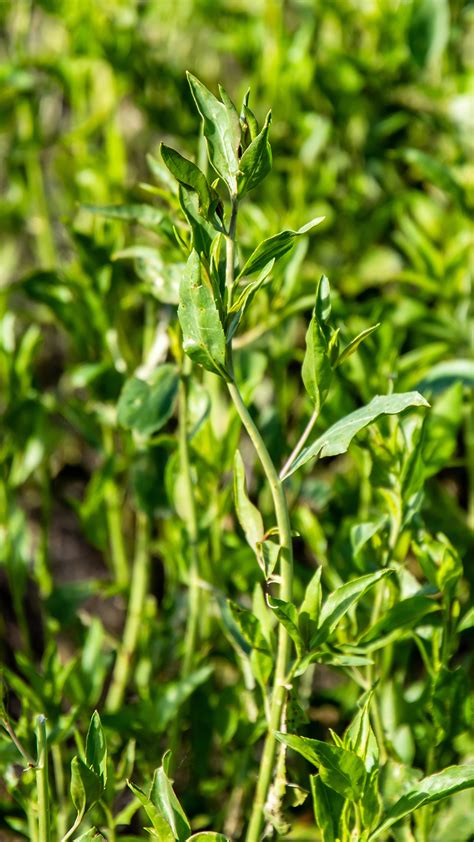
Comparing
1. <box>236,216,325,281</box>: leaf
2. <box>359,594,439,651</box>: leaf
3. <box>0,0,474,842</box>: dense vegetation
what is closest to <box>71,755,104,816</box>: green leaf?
<box>0,0,474,842</box>: dense vegetation

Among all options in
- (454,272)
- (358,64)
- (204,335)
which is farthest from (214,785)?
(358,64)

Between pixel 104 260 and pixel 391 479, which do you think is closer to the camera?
pixel 391 479

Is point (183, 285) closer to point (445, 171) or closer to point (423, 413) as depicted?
point (423, 413)

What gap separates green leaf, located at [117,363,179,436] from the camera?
0.95 m

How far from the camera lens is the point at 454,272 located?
4.40 feet

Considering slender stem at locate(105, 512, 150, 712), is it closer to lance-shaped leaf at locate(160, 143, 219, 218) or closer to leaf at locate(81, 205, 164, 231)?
leaf at locate(81, 205, 164, 231)

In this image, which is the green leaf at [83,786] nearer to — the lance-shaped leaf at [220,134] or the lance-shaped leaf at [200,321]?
the lance-shaped leaf at [200,321]

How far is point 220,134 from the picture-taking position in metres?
0.71

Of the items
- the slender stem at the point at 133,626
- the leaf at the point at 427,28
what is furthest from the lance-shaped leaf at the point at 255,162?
the leaf at the point at 427,28

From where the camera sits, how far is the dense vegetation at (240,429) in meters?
0.75

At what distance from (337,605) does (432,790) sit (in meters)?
0.16

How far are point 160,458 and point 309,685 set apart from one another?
13.8 inches

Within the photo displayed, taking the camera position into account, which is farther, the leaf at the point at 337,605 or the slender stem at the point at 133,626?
the slender stem at the point at 133,626

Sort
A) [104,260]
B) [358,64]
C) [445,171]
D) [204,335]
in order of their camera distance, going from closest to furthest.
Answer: [204,335], [104,260], [445,171], [358,64]
